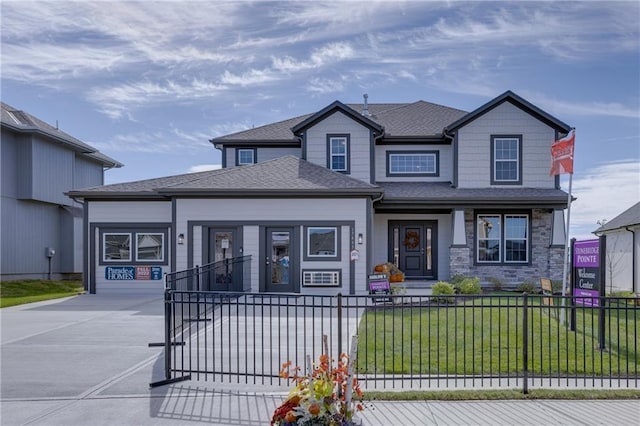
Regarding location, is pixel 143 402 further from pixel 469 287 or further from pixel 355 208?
pixel 469 287

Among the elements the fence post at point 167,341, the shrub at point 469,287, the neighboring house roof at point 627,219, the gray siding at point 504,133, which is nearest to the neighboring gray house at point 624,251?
the neighboring house roof at point 627,219

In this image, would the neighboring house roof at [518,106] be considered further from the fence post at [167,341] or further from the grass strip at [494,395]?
the fence post at [167,341]

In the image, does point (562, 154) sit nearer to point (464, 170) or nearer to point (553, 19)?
point (553, 19)

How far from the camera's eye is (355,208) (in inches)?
713

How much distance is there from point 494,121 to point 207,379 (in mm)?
17109

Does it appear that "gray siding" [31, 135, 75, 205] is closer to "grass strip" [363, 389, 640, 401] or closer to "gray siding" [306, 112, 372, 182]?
"gray siding" [306, 112, 372, 182]

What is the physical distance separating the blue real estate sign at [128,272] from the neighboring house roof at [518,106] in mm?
12713

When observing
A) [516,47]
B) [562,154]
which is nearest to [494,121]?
[516,47]

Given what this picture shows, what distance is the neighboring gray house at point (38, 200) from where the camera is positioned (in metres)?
25.2

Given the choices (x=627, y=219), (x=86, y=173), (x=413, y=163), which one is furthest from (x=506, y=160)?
(x=86, y=173)

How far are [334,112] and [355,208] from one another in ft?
16.7

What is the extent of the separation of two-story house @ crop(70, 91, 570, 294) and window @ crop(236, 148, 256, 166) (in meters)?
0.34

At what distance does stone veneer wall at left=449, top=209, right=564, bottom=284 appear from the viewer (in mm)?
20344

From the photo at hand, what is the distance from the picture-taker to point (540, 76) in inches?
687
